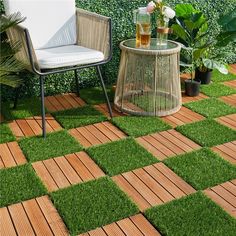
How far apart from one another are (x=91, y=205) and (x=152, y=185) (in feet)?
1.29

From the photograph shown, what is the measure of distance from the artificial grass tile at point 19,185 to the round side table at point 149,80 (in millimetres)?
1122

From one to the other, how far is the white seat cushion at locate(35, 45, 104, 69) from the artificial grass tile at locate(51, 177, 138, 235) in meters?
0.95

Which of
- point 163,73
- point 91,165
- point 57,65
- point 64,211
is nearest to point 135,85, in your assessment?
point 163,73

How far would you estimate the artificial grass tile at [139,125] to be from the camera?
9.02 feet

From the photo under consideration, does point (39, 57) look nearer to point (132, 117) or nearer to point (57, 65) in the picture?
point (57, 65)

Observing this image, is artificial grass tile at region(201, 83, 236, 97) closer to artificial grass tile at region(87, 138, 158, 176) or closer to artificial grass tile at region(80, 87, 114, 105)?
artificial grass tile at region(80, 87, 114, 105)

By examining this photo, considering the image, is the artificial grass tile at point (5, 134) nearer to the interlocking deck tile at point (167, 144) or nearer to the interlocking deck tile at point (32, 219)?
the interlocking deck tile at point (32, 219)

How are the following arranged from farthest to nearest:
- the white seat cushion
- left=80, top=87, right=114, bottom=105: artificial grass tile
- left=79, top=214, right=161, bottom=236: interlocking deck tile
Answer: left=80, top=87, right=114, bottom=105: artificial grass tile < the white seat cushion < left=79, top=214, right=161, bottom=236: interlocking deck tile

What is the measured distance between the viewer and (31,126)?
2.86m

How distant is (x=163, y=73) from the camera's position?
116 inches

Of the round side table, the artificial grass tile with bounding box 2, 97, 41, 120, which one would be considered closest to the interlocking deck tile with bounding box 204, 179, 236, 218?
the round side table

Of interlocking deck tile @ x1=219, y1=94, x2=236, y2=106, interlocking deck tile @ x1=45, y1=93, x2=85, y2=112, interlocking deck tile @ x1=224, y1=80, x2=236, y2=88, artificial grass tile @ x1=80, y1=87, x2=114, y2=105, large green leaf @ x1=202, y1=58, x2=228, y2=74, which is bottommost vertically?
interlocking deck tile @ x1=45, y1=93, x2=85, y2=112

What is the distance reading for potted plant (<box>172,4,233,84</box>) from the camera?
342 cm

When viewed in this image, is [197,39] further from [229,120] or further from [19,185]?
[19,185]
